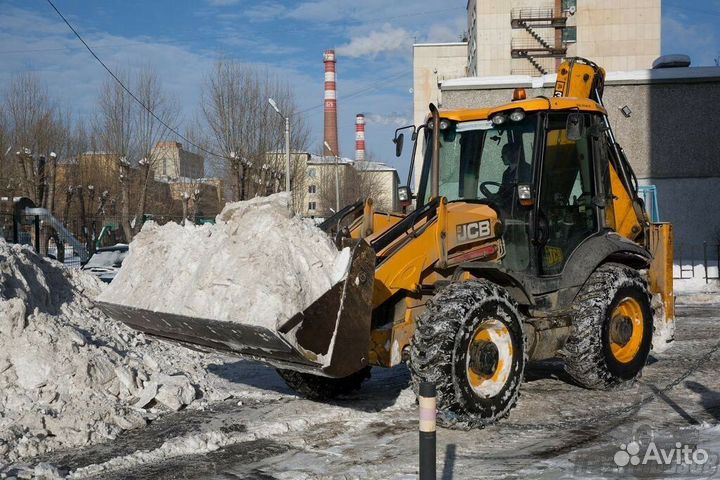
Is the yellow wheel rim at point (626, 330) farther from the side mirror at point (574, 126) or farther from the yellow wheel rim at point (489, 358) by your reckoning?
the side mirror at point (574, 126)

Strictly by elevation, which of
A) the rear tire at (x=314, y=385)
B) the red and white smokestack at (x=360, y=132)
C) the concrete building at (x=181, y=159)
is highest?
the red and white smokestack at (x=360, y=132)

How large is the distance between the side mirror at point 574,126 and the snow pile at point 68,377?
4252mm

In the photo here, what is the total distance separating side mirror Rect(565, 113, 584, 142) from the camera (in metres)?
6.93

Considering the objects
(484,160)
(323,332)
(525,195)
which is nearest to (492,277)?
(525,195)

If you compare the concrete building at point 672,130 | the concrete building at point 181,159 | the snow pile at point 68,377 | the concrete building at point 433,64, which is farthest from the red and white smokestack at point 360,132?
the snow pile at point 68,377

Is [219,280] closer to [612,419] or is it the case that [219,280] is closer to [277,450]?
[277,450]

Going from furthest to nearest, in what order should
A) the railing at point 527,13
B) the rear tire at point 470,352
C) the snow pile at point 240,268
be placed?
1. the railing at point 527,13
2. the rear tire at point 470,352
3. the snow pile at point 240,268

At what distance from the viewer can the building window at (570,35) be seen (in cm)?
4909

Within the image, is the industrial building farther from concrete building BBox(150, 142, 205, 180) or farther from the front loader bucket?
the front loader bucket

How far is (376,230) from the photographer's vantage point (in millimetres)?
7305

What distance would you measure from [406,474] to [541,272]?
277 cm

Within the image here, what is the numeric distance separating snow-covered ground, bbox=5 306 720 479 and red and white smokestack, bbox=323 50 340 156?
64.9 meters

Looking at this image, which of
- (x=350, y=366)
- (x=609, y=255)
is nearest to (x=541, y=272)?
(x=609, y=255)

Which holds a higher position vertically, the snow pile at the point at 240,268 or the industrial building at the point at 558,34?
the industrial building at the point at 558,34
